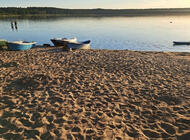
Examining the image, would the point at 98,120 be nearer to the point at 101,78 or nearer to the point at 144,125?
the point at 144,125

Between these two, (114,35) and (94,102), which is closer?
(94,102)

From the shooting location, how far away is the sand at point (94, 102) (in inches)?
184

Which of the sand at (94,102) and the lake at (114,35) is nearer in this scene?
the sand at (94,102)

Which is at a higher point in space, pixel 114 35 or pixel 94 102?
pixel 114 35

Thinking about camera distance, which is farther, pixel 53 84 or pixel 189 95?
pixel 53 84

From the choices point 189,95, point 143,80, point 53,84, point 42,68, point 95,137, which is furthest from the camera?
point 42,68

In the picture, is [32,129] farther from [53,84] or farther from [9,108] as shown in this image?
[53,84]

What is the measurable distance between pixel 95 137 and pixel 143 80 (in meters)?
4.75

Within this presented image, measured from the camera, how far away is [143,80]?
8328 millimetres

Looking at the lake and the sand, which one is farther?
the lake

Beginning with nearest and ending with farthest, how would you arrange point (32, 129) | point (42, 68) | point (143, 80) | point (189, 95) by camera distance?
1. point (32, 129)
2. point (189, 95)
3. point (143, 80)
4. point (42, 68)

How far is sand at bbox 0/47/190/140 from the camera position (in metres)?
4.67

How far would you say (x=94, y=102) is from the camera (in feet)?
20.2

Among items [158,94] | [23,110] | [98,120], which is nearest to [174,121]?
[158,94]
